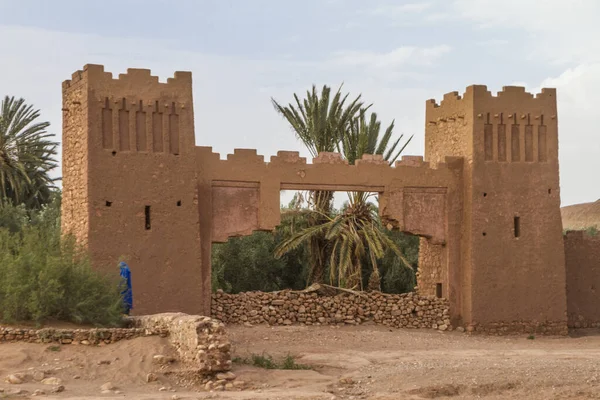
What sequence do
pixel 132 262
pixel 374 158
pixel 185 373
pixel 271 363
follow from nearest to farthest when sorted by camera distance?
pixel 185 373, pixel 271 363, pixel 132 262, pixel 374 158

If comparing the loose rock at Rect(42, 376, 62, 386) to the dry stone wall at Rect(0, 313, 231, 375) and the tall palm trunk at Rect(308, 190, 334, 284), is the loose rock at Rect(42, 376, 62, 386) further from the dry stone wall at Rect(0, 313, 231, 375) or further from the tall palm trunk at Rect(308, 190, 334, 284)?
the tall palm trunk at Rect(308, 190, 334, 284)

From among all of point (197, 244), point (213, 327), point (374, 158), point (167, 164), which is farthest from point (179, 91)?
point (213, 327)

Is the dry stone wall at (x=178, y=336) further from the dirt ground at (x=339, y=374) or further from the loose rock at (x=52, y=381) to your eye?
the loose rock at (x=52, y=381)

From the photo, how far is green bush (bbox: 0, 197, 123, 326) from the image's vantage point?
15906 millimetres

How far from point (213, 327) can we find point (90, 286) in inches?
126

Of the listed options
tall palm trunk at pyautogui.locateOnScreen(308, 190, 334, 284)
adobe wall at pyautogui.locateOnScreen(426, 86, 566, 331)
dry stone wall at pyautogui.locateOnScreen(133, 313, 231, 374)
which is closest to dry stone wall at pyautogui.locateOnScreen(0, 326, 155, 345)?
dry stone wall at pyautogui.locateOnScreen(133, 313, 231, 374)

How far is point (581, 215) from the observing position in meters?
53.4

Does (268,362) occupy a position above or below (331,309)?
below

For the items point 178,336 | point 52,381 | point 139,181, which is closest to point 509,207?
point 139,181

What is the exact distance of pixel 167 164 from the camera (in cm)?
2094

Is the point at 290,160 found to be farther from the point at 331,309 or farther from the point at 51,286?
the point at 51,286

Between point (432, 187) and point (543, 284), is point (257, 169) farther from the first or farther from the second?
point (543, 284)

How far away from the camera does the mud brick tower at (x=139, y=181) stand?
805 inches

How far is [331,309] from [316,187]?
278 cm
